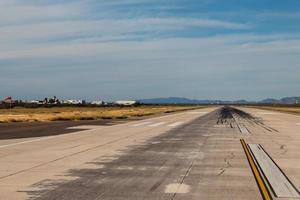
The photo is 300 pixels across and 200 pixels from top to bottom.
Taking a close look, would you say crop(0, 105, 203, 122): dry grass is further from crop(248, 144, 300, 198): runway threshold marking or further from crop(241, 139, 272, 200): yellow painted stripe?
crop(241, 139, 272, 200): yellow painted stripe

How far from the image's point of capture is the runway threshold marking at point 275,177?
8.94 meters

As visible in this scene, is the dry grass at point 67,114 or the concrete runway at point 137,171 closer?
the concrete runway at point 137,171

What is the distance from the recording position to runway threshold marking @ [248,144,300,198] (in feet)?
29.3

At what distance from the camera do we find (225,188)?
31.2 feet

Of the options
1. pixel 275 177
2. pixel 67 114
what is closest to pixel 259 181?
pixel 275 177

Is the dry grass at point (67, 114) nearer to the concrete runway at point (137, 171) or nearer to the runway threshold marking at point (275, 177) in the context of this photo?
the concrete runway at point (137, 171)

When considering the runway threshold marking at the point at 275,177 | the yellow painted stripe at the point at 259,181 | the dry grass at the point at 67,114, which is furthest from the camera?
the dry grass at the point at 67,114

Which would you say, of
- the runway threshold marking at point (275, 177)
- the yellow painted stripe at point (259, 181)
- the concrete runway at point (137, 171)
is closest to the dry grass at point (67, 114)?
the concrete runway at point (137, 171)

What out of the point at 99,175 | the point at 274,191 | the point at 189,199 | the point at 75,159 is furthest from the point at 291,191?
the point at 75,159

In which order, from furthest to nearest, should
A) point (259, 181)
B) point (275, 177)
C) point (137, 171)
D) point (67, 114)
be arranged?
point (67, 114)
point (137, 171)
point (275, 177)
point (259, 181)

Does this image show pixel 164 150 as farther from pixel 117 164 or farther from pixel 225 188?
pixel 225 188

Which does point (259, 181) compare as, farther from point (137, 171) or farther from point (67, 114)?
point (67, 114)

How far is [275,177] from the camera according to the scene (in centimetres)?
1087

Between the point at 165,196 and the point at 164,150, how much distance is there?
843cm
